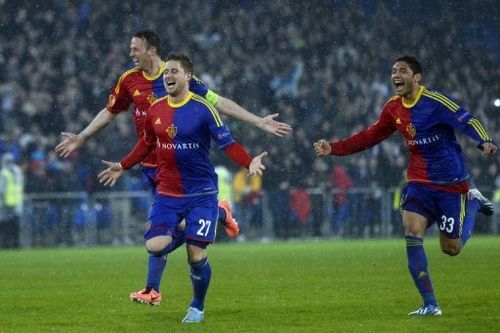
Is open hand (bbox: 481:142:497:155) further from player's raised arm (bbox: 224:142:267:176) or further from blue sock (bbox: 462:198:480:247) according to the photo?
player's raised arm (bbox: 224:142:267:176)

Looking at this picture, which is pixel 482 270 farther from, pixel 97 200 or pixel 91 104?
pixel 91 104

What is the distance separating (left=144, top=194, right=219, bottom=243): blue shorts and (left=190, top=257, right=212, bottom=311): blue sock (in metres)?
0.23

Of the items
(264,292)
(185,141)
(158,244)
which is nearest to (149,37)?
(185,141)

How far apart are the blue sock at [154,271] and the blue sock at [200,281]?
0.43 meters

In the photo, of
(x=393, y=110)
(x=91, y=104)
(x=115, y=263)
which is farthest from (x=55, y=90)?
(x=393, y=110)

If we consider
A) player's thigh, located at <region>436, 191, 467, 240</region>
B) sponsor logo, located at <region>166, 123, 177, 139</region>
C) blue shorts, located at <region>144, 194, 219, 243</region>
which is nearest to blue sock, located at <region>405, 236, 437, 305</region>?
player's thigh, located at <region>436, 191, 467, 240</region>

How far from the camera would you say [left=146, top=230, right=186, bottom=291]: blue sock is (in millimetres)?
10680

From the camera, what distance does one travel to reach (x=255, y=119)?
10906 millimetres

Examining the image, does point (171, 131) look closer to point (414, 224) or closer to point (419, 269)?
point (414, 224)

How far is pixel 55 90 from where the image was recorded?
28.5 meters

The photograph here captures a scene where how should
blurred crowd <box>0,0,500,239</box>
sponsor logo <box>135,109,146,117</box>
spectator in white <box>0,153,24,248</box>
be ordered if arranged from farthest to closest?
blurred crowd <box>0,0,500,239</box> → spectator in white <box>0,153,24,248</box> → sponsor logo <box>135,109,146,117</box>

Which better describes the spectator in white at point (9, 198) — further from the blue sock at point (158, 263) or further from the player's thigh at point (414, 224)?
the player's thigh at point (414, 224)

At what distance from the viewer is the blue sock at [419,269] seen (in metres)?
10.6

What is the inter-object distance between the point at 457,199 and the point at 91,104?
60.2 feet
